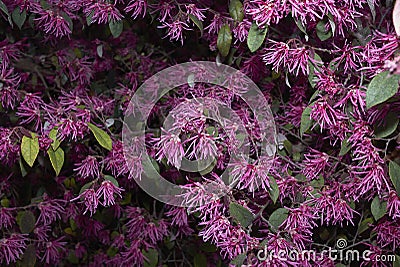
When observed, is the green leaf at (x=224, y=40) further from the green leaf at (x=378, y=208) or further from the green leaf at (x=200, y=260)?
the green leaf at (x=200, y=260)

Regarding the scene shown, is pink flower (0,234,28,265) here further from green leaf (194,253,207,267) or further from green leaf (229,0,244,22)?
green leaf (229,0,244,22)

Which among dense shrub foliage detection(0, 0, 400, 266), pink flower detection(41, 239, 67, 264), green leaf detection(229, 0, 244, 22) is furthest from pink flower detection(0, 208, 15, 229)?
green leaf detection(229, 0, 244, 22)

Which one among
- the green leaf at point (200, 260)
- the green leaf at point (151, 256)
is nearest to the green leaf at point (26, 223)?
the green leaf at point (151, 256)

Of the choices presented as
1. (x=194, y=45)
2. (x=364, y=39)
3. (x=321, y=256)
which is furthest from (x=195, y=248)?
(x=364, y=39)

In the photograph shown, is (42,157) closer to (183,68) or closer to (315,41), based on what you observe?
(183,68)

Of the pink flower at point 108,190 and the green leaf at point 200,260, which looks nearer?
the pink flower at point 108,190

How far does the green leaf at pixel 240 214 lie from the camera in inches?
35.2

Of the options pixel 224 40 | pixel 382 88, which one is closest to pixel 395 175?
pixel 382 88

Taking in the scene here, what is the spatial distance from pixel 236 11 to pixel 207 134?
0.27 m

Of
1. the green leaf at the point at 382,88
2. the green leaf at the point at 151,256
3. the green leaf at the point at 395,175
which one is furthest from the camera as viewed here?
the green leaf at the point at 151,256

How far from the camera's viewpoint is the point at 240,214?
0.90 metres

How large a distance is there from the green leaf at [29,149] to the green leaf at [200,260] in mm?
510

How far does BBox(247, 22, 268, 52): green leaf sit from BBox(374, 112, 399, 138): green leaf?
0.24 meters

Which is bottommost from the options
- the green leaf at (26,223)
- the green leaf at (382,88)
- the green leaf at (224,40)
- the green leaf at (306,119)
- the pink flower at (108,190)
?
the green leaf at (26,223)
